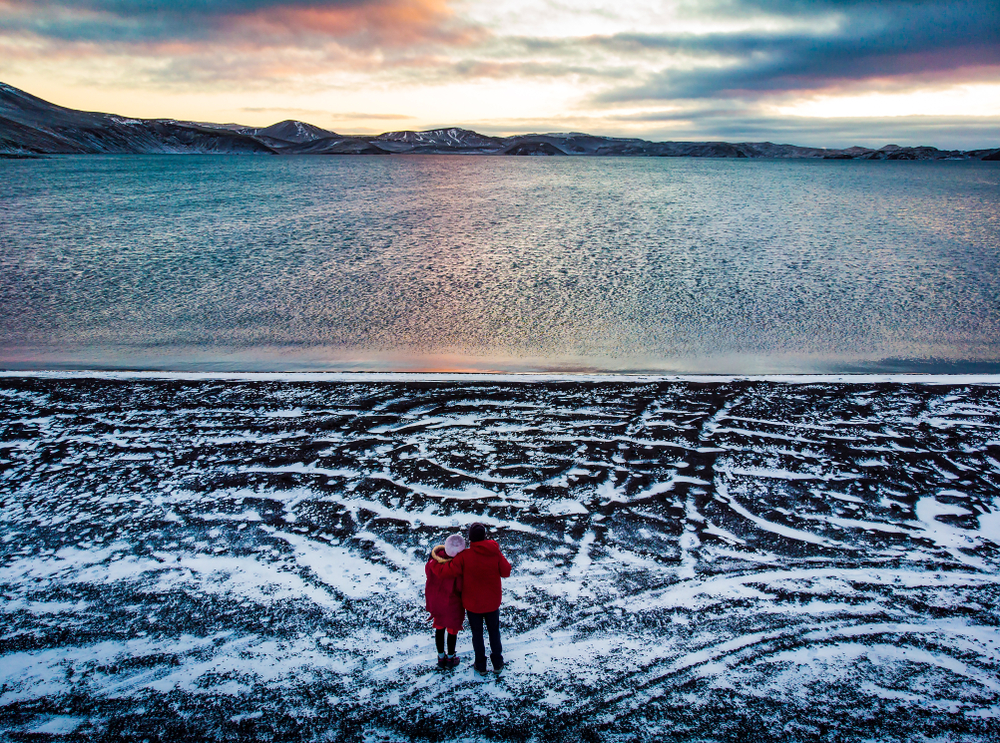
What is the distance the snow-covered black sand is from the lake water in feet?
13.0

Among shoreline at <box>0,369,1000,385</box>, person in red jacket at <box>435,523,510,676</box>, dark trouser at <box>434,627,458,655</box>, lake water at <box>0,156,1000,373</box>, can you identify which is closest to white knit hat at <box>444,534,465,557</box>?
person in red jacket at <box>435,523,510,676</box>

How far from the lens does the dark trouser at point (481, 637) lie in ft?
15.4

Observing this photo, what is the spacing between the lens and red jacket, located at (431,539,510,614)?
4.57m

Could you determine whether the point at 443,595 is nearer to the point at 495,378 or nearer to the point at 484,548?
the point at 484,548

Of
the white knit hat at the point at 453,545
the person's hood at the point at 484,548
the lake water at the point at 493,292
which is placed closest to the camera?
the white knit hat at the point at 453,545

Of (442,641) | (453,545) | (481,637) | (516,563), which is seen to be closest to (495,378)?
(516,563)

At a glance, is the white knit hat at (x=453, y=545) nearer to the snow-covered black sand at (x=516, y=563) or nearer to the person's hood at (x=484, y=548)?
the person's hood at (x=484, y=548)

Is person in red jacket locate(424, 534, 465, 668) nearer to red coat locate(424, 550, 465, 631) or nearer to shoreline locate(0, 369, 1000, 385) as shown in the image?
red coat locate(424, 550, 465, 631)

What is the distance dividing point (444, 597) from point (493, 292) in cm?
1600

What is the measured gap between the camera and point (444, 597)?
15.3ft

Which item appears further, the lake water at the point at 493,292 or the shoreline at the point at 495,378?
the lake water at the point at 493,292

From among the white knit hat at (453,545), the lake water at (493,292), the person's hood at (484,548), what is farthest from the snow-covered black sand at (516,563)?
the lake water at (493,292)

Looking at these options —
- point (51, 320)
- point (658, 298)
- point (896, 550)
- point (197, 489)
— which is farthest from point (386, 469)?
point (51, 320)

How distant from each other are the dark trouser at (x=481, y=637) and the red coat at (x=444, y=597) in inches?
4.9
